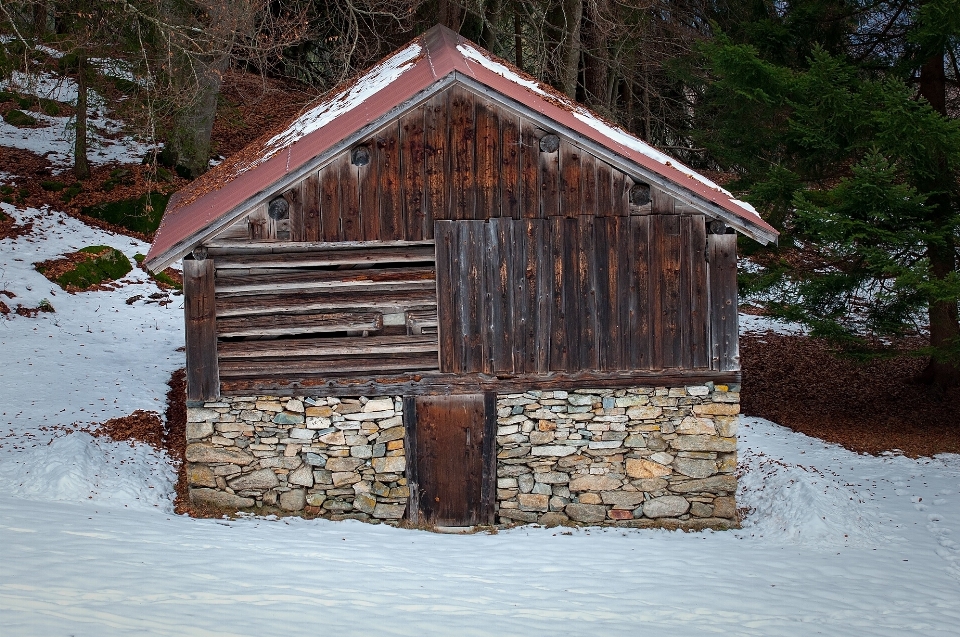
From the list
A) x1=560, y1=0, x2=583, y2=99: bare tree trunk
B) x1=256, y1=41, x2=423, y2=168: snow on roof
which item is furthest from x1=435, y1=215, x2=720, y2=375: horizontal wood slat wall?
x1=560, y1=0, x2=583, y2=99: bare tree trunk

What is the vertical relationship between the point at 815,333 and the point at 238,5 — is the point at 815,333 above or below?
below

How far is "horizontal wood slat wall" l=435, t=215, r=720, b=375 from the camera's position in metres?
11.2

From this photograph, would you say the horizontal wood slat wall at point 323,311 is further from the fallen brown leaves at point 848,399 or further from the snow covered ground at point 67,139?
the snow covered ground at point 67,139

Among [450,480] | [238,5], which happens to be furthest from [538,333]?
[238,5]

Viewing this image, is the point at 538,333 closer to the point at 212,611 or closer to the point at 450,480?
the point at 450,480

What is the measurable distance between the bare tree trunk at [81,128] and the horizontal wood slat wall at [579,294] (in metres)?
13.6

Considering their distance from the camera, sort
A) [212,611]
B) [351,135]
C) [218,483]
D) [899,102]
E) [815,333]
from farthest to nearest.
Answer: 1. [815,333]
2. [899,102]
3. [218,483]
4. [351,135]
5. [212,611]

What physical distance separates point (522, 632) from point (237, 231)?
5.55 m

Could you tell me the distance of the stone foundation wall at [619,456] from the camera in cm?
1151

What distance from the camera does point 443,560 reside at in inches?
396

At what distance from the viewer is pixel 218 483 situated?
11336 mm

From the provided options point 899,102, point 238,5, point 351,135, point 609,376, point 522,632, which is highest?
point 238,5

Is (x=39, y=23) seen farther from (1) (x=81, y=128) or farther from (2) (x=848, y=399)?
(2) (x=848, y=399)

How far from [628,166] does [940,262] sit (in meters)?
7.72
